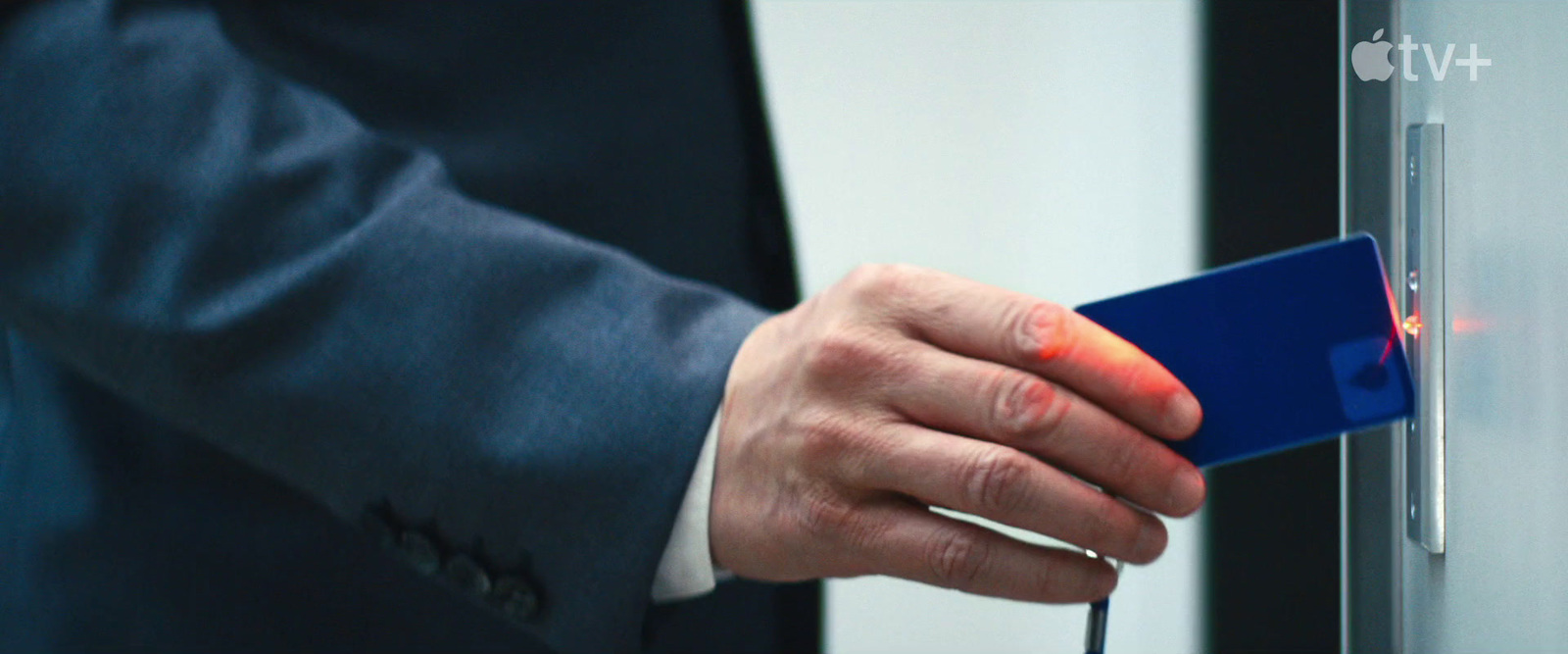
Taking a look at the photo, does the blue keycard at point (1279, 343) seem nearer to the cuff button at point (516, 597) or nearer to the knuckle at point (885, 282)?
the knuckle at point (885, 282)

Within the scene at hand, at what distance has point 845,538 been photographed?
1.13 ft

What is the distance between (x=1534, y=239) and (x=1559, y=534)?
3.0 inches

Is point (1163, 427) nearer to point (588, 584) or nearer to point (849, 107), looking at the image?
point (588, 584)

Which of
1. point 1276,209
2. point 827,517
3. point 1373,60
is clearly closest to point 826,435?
point 827,517

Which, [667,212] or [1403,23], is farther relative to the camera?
[667,212]

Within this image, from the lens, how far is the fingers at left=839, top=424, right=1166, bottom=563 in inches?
12.6

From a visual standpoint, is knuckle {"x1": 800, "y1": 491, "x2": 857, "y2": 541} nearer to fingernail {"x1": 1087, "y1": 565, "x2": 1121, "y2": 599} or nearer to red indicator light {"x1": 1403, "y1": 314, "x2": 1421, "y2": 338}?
fingernail {"x1": 1087, "y1": 565, "x2": 1121, "y2": 599}

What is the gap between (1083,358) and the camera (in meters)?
0.31

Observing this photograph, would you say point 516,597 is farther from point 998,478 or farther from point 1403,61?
point 1403,61

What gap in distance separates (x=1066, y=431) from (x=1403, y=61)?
184 mm

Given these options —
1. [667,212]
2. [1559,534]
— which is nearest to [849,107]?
[667,212]

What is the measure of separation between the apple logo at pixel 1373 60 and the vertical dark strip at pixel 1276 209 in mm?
270

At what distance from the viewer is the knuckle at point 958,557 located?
1.08 feet

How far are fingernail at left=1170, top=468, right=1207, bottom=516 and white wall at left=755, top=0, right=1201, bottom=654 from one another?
0.73 metres
